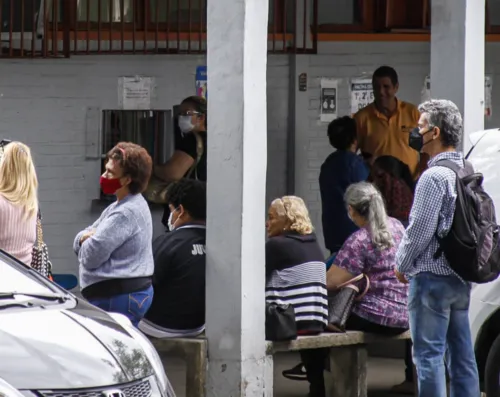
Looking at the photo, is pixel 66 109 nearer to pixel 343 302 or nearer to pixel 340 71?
pixel 340 71

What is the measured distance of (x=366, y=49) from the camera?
473 inches

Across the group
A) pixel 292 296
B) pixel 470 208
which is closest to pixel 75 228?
pixel 292 296

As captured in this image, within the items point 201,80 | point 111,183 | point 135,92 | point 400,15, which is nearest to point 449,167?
point 111,183

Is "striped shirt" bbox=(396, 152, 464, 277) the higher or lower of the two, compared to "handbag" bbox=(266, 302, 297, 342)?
higher

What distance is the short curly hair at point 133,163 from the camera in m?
8.20

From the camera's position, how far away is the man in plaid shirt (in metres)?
7.51

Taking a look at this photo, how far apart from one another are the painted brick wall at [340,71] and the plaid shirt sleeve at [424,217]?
4409 millimetres

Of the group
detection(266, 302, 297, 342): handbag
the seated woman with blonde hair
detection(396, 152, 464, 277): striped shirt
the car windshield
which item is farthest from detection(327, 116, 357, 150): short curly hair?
the car windshield

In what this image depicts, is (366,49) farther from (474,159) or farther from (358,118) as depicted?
(474,159)

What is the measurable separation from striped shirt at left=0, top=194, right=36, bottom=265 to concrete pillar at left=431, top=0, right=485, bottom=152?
9.95 ft

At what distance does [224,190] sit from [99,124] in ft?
11.1

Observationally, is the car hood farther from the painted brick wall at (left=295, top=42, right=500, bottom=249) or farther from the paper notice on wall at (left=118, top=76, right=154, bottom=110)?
the painted brick wall at (left=295, top=42, right=500, bottom=249)

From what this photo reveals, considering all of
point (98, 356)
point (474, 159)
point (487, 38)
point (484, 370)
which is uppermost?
point (487, 38)

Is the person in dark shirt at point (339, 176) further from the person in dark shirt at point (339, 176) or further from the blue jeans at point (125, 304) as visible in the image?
the blue jeans at point (125, 304)
